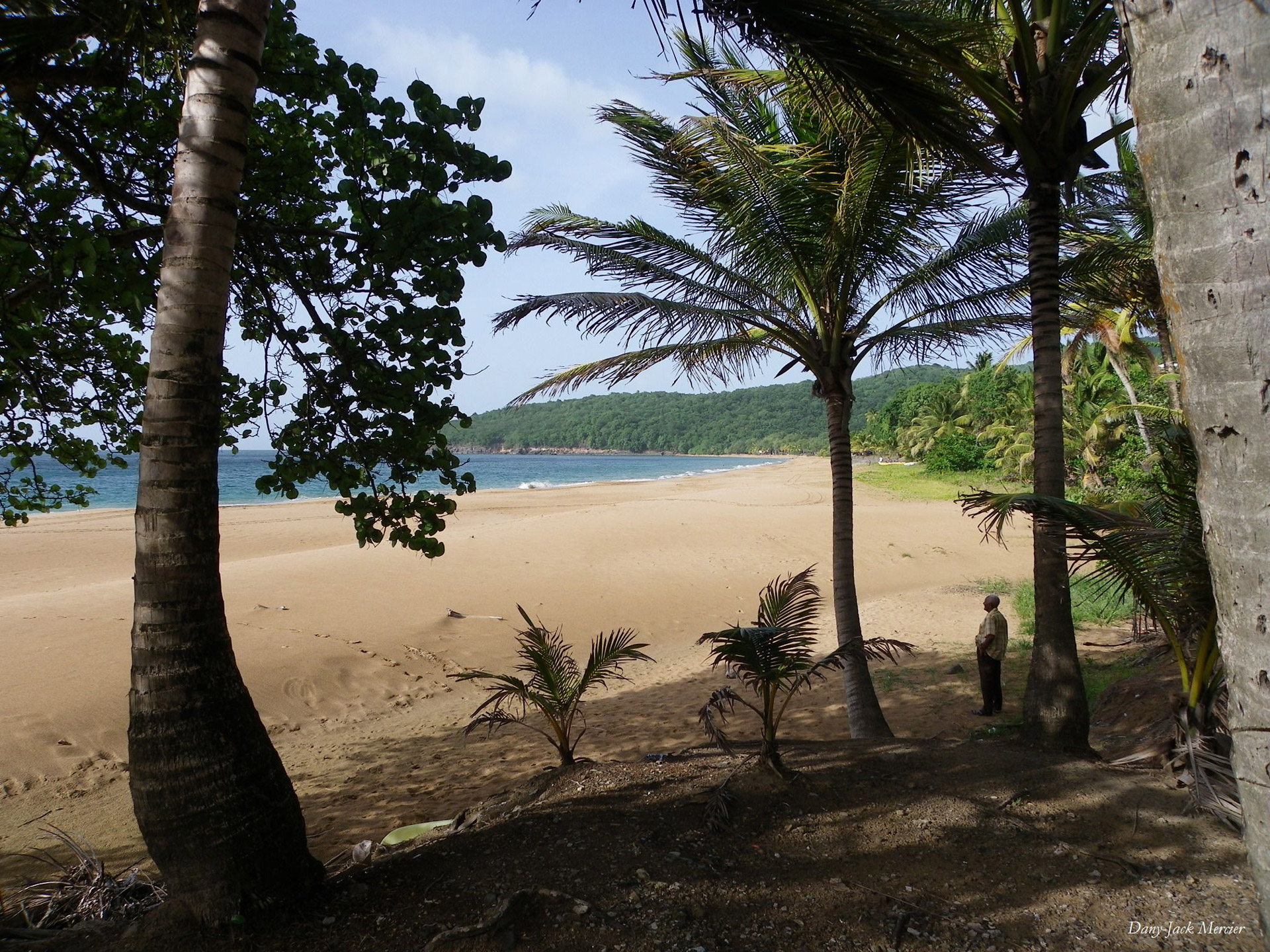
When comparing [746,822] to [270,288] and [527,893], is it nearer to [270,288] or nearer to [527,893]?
[527,893]

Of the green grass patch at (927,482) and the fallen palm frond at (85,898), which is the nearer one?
the fallen palm frond at (85,898)

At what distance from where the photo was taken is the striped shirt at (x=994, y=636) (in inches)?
269

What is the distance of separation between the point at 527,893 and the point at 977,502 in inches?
127

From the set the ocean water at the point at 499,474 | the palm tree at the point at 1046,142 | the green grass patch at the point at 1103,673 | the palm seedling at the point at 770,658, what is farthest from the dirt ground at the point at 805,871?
the green grass patch at the point at 1103,673

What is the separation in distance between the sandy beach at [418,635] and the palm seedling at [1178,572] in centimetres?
304

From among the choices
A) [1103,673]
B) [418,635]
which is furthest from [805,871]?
[418,635]

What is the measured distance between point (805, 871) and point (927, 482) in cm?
3455

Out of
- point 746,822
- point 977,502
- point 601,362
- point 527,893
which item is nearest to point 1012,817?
point 746,822

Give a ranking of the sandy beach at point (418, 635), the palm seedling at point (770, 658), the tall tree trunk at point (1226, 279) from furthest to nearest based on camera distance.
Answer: the sandy beach at point (418, 635) < the palm seedling at point (770, 658) < the tall tree trunk at point (1226, 279)

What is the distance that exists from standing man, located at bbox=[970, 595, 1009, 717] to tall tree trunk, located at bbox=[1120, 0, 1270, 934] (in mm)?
5570

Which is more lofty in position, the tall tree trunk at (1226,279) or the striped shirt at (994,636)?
the tall tree trunk at (1226,279)

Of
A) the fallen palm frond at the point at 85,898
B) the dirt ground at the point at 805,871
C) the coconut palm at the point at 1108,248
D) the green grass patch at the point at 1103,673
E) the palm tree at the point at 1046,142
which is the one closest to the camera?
the dirt ground at the point at 805,871

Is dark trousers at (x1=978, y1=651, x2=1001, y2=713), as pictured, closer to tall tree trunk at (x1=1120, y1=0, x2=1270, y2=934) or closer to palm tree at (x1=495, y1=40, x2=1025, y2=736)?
palm tree at (x1=495, y1=40, x2=1025, y2=736)

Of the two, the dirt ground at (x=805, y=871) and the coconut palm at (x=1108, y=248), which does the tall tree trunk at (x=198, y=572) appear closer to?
the dirt ground at (x=805, y=871)
